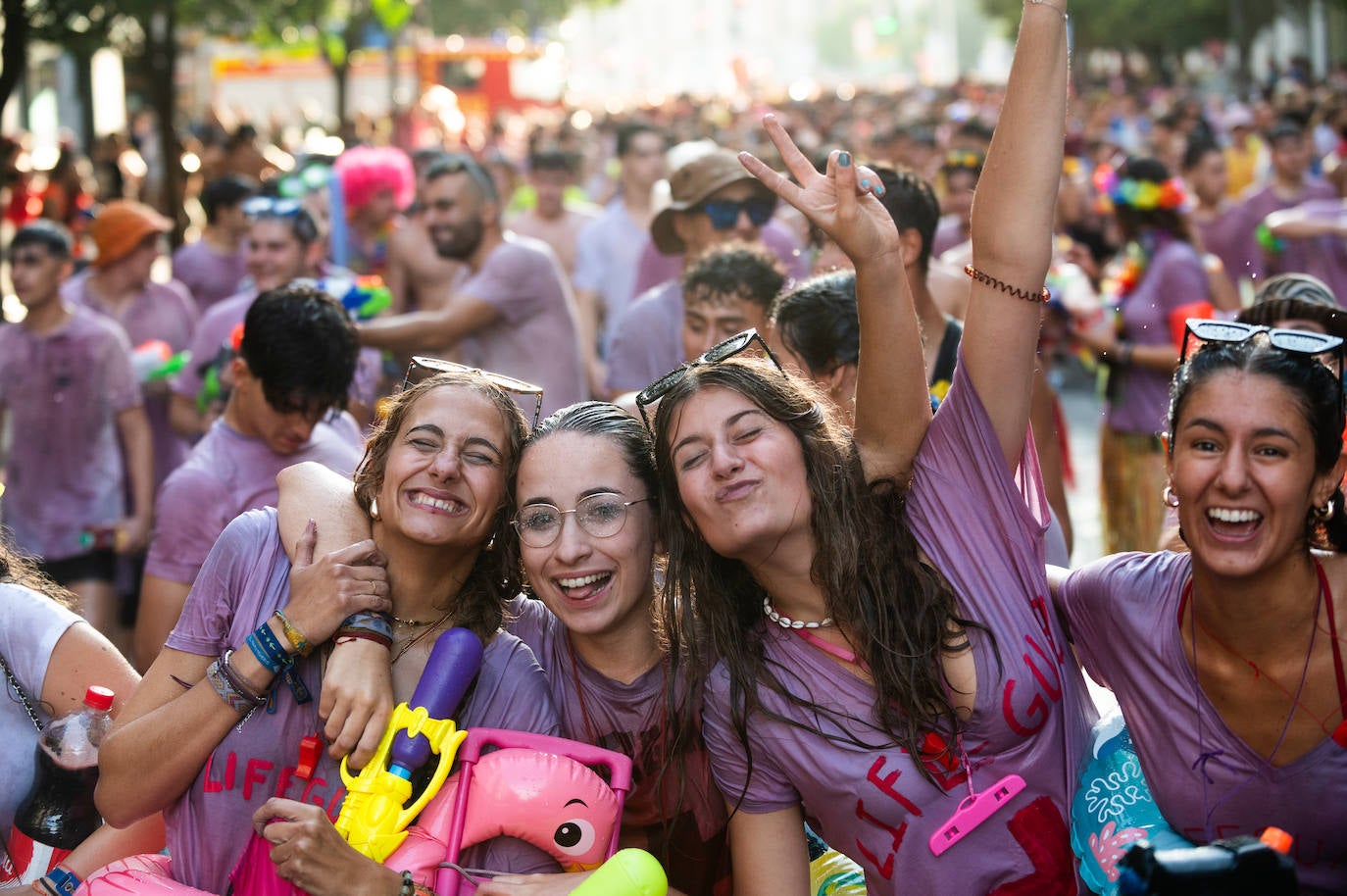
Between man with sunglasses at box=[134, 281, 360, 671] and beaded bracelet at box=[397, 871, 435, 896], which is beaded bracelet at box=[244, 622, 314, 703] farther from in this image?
man with sunglasses at box=[134, 281, 360, 671]

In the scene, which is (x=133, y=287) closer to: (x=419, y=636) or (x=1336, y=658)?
(x=419, y=636)

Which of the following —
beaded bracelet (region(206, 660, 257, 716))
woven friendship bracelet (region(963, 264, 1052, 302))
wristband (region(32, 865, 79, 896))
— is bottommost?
wristband (region(32, 865, 79, 896))

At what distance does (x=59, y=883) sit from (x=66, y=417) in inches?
139

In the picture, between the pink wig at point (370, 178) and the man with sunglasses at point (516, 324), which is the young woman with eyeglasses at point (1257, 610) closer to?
the man with sunglasses at point (516, 324)

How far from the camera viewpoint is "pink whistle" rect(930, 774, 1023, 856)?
2777 mm

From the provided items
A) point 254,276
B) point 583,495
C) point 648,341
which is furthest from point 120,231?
point 583,495

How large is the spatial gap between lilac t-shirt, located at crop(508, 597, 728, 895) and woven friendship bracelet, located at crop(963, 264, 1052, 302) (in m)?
1.05

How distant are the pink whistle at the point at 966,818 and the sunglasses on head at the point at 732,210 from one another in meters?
3.82

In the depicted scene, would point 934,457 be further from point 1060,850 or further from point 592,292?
point 592,292

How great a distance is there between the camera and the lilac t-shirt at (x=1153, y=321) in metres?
6.88

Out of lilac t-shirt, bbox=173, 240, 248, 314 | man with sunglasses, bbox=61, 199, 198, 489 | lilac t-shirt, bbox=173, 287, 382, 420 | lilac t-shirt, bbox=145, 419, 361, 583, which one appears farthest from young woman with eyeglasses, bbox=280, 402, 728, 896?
lilac t-shirt, bbox=173, 240, 248, 314

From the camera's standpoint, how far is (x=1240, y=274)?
10.4 meters

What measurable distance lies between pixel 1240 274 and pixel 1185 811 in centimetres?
848

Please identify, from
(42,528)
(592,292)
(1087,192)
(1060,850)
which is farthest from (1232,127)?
(1060,850)
